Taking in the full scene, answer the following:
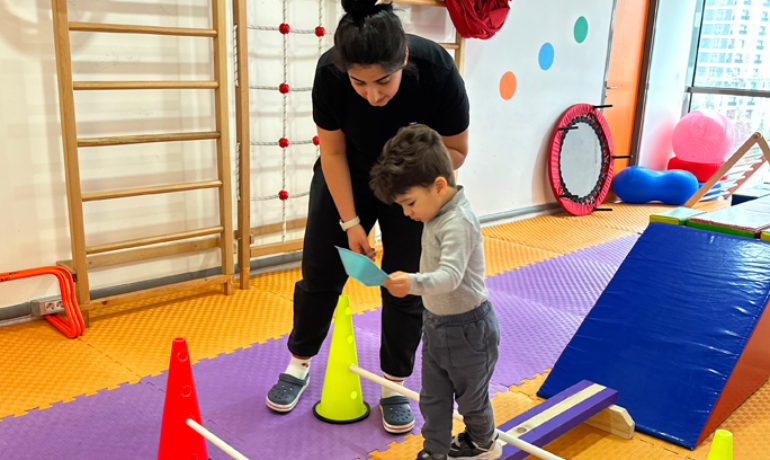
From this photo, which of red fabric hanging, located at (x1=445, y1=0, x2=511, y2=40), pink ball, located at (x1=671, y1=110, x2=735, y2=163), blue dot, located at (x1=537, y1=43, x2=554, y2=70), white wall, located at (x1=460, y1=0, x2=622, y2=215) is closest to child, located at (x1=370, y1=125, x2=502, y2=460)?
red fabric hanging, located at (x1=445, y1=0, x2=511, y2=40)

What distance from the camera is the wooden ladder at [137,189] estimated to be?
7.86 ft

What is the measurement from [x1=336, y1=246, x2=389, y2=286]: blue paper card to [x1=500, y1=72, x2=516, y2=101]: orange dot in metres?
3.40

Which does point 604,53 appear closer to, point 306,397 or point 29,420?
point 306,397

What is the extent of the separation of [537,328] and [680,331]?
2.46ft

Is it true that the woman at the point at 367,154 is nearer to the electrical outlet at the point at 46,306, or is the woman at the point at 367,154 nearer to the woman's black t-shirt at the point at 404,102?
the woman's black t-shirt at the point at 404,102

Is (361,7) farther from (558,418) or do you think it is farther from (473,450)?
(558,418)

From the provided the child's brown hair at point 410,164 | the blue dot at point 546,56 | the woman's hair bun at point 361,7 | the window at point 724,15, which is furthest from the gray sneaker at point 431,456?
the window at point 724,15

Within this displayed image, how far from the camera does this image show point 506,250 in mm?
3895

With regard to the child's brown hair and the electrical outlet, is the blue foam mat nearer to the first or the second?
the child's brown hair

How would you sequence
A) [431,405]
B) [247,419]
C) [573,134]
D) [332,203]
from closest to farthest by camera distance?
[431,405] → [332,203] → [247,419] → [573,134]

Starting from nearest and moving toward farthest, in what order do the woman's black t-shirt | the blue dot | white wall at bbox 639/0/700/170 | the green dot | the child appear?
the child, the woman's black t-shirt, the blue dot, the green dot, white wall at bbox 639/0/700/170

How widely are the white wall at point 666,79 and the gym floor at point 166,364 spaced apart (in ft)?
9.34

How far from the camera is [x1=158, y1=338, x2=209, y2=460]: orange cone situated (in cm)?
154

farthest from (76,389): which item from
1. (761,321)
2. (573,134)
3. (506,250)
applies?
(573,134)
